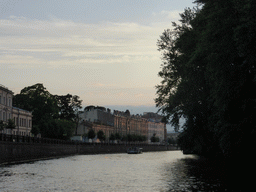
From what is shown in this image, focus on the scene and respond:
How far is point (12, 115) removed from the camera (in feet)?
310

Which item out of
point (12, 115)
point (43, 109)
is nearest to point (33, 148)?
point (12, 115)

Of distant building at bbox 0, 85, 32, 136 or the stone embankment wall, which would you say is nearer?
the stone embankment wall

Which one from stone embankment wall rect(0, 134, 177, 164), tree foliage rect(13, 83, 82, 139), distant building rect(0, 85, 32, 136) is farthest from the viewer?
tree foliage rect(13, 83, 82, 139)

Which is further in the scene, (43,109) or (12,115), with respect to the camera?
(43,109)

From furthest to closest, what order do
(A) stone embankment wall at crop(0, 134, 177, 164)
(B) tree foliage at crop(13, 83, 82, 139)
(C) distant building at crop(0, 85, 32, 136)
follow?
(B) tree foliage at crop(13, 83, 82, 139)
(C) distant building at crop(0, 85, 32, 136)
(A) stone embankment wall at crop(0, 134, 177, 164)

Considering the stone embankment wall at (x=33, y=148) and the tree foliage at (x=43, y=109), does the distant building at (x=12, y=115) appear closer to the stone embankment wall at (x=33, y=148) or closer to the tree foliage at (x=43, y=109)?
the tree foliage at (x=43, y=109)

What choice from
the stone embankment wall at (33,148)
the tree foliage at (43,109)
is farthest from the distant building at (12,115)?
the stone embankment wall at (33,148)

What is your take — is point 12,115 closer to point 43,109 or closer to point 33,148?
point 43,109

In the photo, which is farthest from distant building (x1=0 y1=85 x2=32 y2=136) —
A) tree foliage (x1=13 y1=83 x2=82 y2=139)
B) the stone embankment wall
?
the stone embankment wall

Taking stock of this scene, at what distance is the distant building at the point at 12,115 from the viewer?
286 ft

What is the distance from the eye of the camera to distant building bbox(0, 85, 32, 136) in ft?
286

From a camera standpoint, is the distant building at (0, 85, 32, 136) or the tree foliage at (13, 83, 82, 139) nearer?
the distant building at (0, 85, 32, 136)

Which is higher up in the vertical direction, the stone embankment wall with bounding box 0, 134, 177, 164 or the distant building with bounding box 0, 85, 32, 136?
the distant building with bounding box 0, 85, 32, 136

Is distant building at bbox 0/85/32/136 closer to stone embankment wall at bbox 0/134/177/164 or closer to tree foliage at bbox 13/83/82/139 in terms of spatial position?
tree foliage at bbox 13/83/82/139
